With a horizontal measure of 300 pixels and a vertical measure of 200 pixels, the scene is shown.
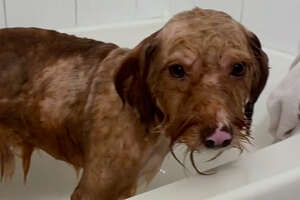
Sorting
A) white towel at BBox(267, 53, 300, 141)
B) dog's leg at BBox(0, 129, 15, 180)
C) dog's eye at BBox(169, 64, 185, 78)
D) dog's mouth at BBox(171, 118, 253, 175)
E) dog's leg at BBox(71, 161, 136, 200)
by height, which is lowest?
dog's leg at BBox(0, 129, 15, 180)

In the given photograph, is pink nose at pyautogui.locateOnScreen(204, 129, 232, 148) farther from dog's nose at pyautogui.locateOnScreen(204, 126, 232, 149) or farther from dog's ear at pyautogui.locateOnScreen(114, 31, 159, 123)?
dog's ear at pyautogui.locateOnScreen(114, 31, 159, 123)

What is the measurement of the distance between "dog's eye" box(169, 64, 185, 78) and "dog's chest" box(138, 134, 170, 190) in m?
0.19

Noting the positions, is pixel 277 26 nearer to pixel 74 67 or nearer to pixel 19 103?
pixel 74 67

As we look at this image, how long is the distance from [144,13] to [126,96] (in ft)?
2.98

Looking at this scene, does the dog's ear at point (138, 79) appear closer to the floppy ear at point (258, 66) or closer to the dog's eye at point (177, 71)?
the dog's eye at point (177, 71)

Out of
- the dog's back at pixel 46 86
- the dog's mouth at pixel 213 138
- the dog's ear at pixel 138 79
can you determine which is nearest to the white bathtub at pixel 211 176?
the dog's mouth at pixel 213 138

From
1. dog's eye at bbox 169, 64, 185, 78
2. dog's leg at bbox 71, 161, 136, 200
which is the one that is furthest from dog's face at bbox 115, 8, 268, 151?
dog's leg at bbox 71, 161, 136, 200

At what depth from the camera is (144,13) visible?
79.2 inches

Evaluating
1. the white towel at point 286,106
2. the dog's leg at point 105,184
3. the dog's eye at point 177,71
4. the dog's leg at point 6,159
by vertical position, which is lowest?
the dog's leg at point 6,159

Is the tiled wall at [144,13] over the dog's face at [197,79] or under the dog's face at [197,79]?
under

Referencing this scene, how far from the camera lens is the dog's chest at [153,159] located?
123 cm

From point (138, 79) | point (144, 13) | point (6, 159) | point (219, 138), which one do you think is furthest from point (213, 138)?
point (144, 13)

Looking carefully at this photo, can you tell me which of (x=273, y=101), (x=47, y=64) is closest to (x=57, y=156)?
(x=47, y=64)

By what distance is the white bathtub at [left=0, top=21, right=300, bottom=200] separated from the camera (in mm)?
947
